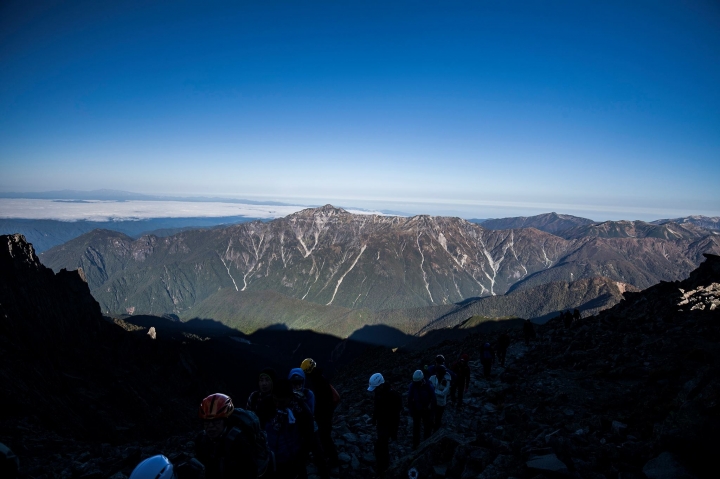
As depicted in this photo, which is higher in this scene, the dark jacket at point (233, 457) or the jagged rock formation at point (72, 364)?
the dark jacket at point (233, 457)

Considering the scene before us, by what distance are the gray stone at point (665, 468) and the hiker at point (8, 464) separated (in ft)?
38.5

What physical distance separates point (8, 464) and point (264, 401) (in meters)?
4.87

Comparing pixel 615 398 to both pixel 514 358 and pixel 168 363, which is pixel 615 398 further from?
pixel 168 363

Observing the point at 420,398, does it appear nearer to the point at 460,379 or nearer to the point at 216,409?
the point at 460,379

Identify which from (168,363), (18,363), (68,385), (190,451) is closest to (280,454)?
(190,451)

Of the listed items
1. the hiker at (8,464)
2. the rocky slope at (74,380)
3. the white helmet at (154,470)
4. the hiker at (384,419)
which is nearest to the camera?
the hiker at (8,464)

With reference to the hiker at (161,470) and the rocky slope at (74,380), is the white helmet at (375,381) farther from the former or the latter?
the rocky slope at (74,380)

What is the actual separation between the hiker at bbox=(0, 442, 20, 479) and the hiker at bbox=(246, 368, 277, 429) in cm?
424

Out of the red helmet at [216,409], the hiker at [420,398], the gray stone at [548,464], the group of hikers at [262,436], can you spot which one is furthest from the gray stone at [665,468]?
the red helmet at [216,409]

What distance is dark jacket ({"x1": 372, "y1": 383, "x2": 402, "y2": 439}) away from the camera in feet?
40.8

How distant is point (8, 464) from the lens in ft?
15.0

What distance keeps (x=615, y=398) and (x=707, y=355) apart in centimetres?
550

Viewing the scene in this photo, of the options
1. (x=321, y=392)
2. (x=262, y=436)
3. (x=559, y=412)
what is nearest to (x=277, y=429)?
(x=262, y=436)

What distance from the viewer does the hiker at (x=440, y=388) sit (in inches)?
579
